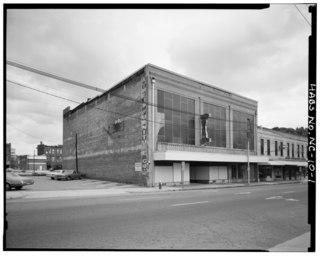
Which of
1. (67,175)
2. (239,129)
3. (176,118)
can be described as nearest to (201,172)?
(176,118)

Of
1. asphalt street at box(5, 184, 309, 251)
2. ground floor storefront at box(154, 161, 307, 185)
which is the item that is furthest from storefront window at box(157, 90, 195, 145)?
asphalt street at box(5, 184, 309, 251)

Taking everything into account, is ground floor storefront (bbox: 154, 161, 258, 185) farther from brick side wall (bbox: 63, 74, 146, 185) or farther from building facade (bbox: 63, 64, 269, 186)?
brick side wall (bbox: 63, 74, 146, 185)

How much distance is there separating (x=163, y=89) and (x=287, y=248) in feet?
78.5

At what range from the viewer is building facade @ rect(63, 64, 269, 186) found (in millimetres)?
27484

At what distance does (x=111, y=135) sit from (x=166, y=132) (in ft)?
29.7

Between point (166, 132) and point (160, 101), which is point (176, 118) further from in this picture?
point (160, 101)

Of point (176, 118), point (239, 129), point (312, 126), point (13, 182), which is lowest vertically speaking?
point (13, 182)

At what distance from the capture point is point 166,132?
2855cm

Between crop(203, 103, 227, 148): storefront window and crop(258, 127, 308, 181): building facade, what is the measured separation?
9.62m

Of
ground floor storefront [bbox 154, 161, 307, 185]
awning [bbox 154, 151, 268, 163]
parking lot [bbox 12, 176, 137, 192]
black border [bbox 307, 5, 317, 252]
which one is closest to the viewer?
black border [bbox 307, 5, 317, 252]

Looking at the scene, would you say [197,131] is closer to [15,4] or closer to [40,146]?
[15,4]

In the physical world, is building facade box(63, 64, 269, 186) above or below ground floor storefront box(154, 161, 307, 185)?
above

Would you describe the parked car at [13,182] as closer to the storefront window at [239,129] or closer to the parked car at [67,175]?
the parked car at [67,175]

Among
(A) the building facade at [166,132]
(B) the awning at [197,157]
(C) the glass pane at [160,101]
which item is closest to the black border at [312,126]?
(A) the building facade at [166,132]
